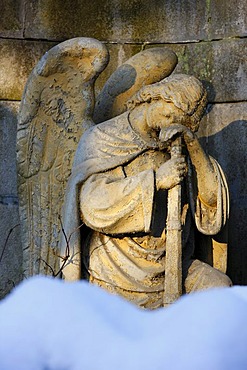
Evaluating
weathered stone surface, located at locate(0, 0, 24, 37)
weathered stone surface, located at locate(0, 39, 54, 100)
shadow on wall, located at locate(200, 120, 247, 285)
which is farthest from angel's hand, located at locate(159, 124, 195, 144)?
weathered stone surface, located at locate(0, 0, 24, 37)

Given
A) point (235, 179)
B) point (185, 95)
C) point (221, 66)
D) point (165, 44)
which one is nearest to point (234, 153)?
point (235, 179)

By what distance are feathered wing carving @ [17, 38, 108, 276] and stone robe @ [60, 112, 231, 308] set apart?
22 cm

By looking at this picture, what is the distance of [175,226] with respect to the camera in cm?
318

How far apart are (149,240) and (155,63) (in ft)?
3.08

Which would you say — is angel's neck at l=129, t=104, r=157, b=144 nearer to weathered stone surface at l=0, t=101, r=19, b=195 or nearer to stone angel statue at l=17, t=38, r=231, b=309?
stone angel statue at l=17, t=38, r=231, b=309

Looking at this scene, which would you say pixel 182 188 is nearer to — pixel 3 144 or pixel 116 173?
pixel 116 173

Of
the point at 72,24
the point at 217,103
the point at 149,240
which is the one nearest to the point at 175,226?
the point at 149,240

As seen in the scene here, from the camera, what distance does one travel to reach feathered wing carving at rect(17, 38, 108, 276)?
3674 mm

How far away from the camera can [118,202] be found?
10.7ft

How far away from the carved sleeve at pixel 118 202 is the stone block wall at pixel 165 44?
3.70 feet

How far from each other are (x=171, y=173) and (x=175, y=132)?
6.8 inches

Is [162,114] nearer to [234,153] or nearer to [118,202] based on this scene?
[118,202]

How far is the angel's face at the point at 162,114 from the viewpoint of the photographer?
130 inches

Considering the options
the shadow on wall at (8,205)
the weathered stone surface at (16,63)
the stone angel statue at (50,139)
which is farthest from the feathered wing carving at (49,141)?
the weathered stone surface at (16,63)
